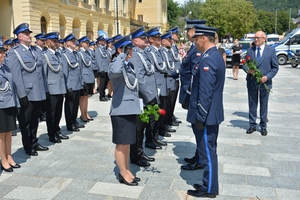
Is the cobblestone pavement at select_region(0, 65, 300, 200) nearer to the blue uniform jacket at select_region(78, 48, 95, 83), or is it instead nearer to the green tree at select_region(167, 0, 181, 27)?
the blue uniform jacket at select_region(78, 48, 95, 83)

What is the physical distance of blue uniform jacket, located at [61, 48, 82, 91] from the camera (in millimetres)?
7316

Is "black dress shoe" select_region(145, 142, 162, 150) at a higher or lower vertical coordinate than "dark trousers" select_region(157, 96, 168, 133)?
lower

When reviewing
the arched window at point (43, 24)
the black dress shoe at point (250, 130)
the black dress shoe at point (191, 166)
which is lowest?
the black dress shoe at point (191, 166)

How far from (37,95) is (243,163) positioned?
3.66 m

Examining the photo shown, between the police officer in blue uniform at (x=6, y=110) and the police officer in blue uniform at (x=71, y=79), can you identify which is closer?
the police officer in blue uniform at (x=6, y=110)

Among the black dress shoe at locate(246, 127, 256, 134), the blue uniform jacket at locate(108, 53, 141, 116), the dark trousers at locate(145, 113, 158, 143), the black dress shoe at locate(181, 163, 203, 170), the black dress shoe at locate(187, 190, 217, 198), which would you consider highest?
the blue uniform jacket at locate(108, 53, 141, 116)

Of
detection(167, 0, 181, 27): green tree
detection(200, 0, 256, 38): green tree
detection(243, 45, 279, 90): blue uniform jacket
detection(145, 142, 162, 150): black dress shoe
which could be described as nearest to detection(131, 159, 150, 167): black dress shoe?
detection(145, 142, 162, 150): black dress shoe

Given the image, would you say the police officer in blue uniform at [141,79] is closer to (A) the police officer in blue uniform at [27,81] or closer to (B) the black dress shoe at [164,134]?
(B) the black dress shoe at [164,134]

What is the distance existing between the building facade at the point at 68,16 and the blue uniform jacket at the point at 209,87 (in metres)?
23.8

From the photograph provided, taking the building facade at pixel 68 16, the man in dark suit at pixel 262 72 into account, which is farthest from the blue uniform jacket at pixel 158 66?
the building facade at pixel 68 16

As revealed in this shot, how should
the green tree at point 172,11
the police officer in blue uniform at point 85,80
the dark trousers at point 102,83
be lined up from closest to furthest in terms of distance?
1. the police officer in blue uniform at point 85,80
2. the dark trousers at point 102,83
3. the green tree at point 172,11

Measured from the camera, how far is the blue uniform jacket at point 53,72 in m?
6.56

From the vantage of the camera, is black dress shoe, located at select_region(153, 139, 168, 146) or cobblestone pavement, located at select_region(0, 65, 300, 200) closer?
cobblestone pavement, located at select_region(0, 65, 300, 200)

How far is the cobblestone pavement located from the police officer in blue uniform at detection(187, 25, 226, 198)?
0.35 meters
